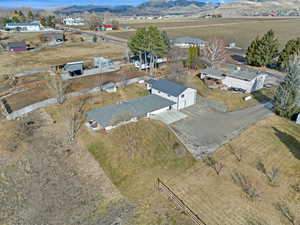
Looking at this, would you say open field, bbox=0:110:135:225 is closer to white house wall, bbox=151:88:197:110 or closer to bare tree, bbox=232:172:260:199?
bare tree, bbox=232:172:260:199

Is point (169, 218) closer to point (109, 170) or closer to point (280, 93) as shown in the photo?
point (109, 170)

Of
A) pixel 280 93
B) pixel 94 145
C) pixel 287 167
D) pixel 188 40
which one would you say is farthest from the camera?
pixel 188 40

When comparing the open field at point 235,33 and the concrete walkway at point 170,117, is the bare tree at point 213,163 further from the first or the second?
the open field at point 235,33

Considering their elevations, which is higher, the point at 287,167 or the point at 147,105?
the point at 147,105

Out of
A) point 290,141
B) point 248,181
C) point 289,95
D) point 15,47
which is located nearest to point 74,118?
point 248,181

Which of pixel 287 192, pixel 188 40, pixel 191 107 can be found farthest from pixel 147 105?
pixel 188 40

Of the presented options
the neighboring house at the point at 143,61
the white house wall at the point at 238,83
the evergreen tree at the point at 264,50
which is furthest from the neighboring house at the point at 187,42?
the white house wall at the point at 238,83
